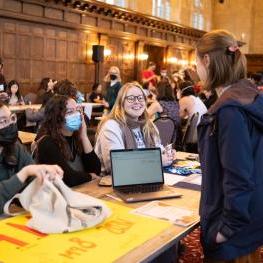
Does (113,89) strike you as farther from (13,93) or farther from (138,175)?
(138,175)

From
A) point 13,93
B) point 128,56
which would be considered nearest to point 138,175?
point 13,93

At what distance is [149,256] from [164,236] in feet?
0.72

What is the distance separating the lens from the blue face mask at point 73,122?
2.76 meters

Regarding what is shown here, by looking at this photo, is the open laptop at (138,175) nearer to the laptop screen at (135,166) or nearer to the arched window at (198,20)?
the laptop screen at (135,166)

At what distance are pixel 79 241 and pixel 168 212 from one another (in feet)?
1.90

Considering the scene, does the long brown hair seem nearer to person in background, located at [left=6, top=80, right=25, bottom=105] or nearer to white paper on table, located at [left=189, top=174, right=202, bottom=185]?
white paper on table, located at [left=189, top=174, right=202, bottom=185]

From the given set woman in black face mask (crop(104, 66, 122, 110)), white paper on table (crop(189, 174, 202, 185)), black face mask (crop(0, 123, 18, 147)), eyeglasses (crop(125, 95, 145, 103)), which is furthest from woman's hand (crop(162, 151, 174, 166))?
woman in black face mask (crop(104, 66, 122, 110))

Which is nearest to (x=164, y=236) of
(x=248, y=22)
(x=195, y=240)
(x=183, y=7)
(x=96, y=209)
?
(x=96, y=209)

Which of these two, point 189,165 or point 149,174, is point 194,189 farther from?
point 189,165

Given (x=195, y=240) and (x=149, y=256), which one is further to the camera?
(x=195, y=240)

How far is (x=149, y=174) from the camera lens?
253cm

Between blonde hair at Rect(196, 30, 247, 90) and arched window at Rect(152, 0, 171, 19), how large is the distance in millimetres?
14190

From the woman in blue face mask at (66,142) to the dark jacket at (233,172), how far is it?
43.9 inches

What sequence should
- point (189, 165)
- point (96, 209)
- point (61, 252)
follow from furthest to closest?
point (189, 165) < point (96, 209) < point (61, 252)
